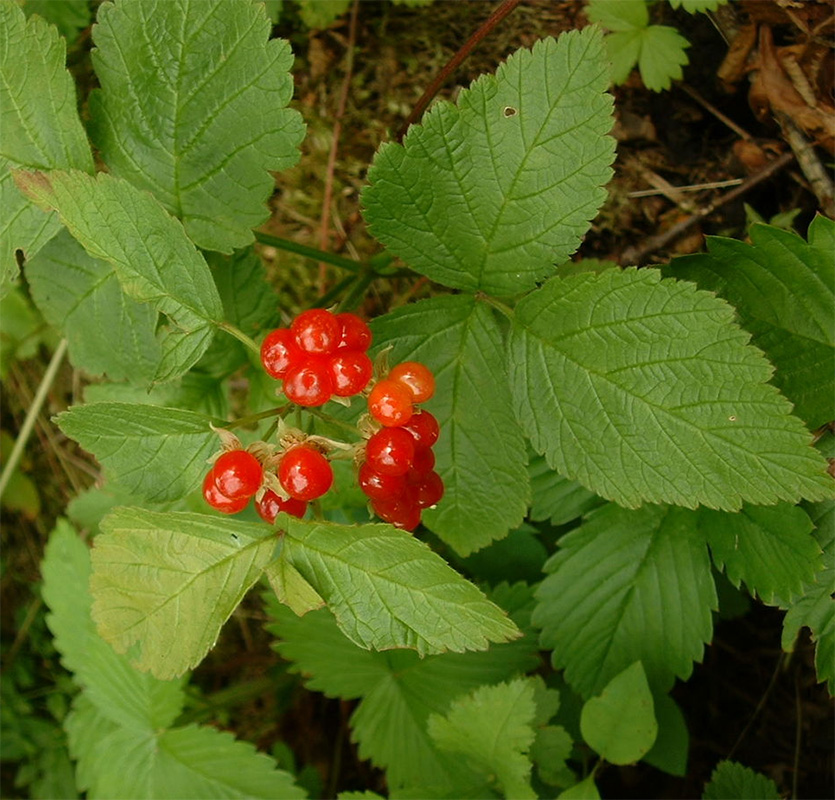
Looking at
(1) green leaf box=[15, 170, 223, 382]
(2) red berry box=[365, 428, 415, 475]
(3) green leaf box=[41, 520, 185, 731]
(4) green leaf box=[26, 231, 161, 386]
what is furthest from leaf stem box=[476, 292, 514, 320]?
(3) green leaf box=[41, 520, 185, 731]

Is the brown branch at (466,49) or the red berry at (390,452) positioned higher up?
the brown branch at (466,49)

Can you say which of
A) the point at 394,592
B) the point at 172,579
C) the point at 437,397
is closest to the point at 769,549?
the point at 437,397

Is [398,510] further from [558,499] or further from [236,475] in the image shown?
[558,499]

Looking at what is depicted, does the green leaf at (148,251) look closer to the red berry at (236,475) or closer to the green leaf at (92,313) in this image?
the red berry at (236,475)

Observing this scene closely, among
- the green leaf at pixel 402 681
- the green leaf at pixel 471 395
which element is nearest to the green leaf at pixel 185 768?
the green leaf at pixel 402 681

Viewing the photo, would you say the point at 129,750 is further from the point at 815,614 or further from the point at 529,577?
the point at 815,614

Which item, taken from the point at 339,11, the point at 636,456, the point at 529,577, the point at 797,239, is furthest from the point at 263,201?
the point at 529,577

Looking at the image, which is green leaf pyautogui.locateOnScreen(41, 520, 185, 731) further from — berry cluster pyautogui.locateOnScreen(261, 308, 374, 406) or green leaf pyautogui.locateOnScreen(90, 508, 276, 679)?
berry cluster pyautogui.locateOnScreen(261, 308, 374, 406)
